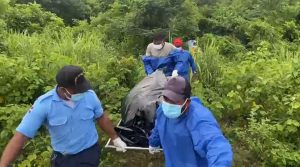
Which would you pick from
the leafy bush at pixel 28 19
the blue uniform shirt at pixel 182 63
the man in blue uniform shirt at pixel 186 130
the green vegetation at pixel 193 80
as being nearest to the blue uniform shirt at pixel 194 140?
the man in blue uniform shirt at pixel 186 130

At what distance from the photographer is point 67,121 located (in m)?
3.15

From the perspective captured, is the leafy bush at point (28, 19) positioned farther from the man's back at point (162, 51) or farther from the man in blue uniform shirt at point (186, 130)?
the man in blue uniform shirt at point (186, 130)

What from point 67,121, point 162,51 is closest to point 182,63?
point 162,51

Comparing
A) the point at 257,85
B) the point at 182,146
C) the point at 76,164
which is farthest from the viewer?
the point at 257,85

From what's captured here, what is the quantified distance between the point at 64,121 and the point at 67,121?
0.03 metres

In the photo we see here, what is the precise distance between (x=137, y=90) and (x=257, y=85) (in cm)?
162

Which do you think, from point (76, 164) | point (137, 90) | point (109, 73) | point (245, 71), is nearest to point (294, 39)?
point (245, 71)

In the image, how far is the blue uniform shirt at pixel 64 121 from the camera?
3023mm

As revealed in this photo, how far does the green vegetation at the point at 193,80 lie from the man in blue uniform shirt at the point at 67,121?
113 cm

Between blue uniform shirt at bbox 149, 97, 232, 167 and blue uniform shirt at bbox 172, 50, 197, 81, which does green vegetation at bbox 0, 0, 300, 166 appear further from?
blue uniform shirt at bbox 149, 97, 232, 167

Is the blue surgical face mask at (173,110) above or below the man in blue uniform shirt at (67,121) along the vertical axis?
above

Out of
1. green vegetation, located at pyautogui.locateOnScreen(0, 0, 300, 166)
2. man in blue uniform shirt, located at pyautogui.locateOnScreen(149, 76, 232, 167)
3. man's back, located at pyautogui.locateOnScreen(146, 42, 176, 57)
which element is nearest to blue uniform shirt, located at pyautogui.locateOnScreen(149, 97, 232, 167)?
man in blue uniform shirt, located at pyautogui.locateOnScreen(149, 76, 232, 167)

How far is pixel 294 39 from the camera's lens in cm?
1113

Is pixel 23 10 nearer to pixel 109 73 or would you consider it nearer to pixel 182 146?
pixel 109 73
